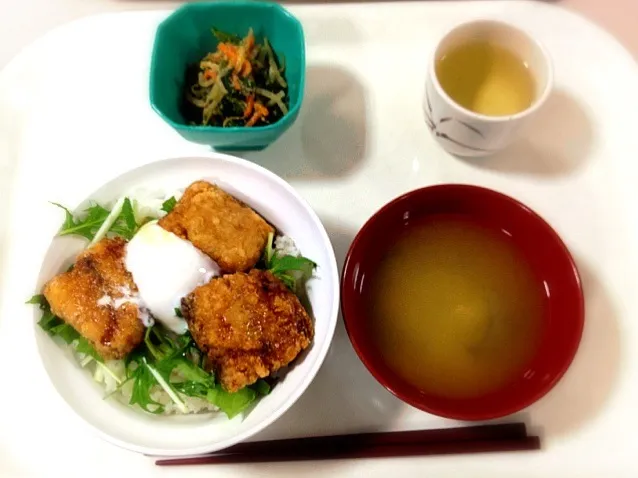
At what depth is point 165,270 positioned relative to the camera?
1.14m

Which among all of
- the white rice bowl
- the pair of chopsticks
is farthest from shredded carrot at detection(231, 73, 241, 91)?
the pair of chopsticks

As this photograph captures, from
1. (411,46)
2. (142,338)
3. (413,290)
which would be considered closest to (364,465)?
(413,290)

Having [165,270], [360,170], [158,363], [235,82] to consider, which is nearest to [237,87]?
[235,82]

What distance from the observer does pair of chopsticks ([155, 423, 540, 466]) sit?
1.21m

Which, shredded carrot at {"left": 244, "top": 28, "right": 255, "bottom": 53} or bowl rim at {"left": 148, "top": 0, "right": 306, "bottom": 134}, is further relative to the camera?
shredded carrot at {"left": 244, "top": 28, "right": 255, "bottom": 53}

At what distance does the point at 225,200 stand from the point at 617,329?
0.90 metres

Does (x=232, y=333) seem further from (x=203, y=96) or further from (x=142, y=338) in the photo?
(x=203, y=96)

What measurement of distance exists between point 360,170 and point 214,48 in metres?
0.47

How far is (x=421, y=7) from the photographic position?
1566mm

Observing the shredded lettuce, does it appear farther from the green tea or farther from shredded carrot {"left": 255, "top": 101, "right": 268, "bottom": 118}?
the green tea

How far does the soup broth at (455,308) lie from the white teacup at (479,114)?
0.59 ft

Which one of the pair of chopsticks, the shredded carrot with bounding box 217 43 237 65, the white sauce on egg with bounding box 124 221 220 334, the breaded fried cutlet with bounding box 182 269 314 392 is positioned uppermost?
the shredded carrot with bounding box 217 43 237 65

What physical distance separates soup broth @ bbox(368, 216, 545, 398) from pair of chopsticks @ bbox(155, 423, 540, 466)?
0.32 ft

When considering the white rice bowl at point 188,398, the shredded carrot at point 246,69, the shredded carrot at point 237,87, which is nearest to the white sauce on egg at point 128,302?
the white rice bowl at point 188,398
